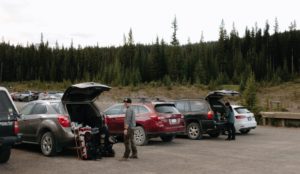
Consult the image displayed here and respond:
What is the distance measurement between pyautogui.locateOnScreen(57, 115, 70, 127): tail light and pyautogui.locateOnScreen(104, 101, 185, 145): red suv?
4.02m

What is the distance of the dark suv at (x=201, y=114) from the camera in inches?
709

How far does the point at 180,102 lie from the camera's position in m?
19.2

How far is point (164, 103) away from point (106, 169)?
6133mm

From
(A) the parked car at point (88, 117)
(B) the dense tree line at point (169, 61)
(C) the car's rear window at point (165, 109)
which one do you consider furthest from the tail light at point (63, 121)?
(B) the dense tree line at point (169, 61)

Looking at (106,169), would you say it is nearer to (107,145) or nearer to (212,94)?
(107,145)

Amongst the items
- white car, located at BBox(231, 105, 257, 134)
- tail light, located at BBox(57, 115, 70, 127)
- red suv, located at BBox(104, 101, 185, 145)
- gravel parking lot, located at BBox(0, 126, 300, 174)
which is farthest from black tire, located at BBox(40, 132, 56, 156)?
white car, located at BBox(231, 105, 257, 134)

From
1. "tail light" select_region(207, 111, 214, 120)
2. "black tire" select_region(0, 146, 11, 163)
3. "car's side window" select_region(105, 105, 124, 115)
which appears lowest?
"black tire" select_region(0, 146, 11, 163)

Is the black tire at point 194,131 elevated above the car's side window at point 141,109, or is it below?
below

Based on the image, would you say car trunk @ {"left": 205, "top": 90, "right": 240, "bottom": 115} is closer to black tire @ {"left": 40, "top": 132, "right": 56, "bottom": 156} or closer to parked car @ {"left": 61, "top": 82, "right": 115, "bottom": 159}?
parked car @ {"left": 61, "top": 82, "right": 115, "bottom": 159}

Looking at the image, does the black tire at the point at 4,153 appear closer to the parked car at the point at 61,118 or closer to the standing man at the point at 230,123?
the parked car at the point at 61,118

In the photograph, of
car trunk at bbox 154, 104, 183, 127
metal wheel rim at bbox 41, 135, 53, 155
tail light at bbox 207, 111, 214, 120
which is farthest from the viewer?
tail light at bbox 207, 111, 214, 120

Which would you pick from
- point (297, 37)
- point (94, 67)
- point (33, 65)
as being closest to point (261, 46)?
point (297, 37)

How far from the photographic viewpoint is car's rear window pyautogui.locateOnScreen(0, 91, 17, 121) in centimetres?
1005

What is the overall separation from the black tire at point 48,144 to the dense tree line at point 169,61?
95.2 m
